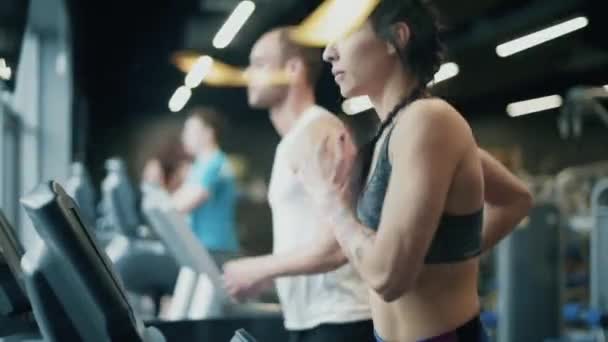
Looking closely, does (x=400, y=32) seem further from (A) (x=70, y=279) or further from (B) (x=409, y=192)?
(A) (x=70, y=279)

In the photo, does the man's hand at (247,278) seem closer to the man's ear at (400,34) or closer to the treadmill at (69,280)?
Answer: the man's ear at (400,34)

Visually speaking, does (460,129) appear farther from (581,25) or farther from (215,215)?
(581,25)

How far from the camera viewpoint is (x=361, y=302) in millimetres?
1953

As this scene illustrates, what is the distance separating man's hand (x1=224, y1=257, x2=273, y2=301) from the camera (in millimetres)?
1922

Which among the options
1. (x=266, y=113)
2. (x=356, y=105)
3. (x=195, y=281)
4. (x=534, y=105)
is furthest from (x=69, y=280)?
(x=534, y=105)

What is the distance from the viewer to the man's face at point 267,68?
204 cm

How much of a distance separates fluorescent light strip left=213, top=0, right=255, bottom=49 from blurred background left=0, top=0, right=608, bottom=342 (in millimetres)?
36

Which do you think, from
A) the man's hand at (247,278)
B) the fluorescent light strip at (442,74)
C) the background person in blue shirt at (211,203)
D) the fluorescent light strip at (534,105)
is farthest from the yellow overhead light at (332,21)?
the fluorescent light strip at (534,105)

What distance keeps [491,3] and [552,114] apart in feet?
2.19

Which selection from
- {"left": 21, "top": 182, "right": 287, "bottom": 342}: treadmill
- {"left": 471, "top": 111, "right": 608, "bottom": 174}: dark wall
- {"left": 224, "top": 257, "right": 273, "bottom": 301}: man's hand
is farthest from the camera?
{"left": 471, "top": 111, "right": 608, "bottom": 174}: dark wall

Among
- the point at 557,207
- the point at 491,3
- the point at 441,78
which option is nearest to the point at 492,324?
the point at 557,207

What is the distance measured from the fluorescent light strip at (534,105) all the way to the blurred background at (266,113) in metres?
0.02

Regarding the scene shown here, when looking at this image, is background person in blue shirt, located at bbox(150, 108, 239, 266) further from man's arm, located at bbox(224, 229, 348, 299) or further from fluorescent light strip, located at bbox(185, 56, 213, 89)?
man's arm, located at bbox(224, 229, 348, 299)

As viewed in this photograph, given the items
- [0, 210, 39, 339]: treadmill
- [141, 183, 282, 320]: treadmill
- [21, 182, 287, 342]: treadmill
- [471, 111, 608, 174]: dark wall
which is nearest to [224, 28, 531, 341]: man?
[141, 183, 282, 320]: treadmill
